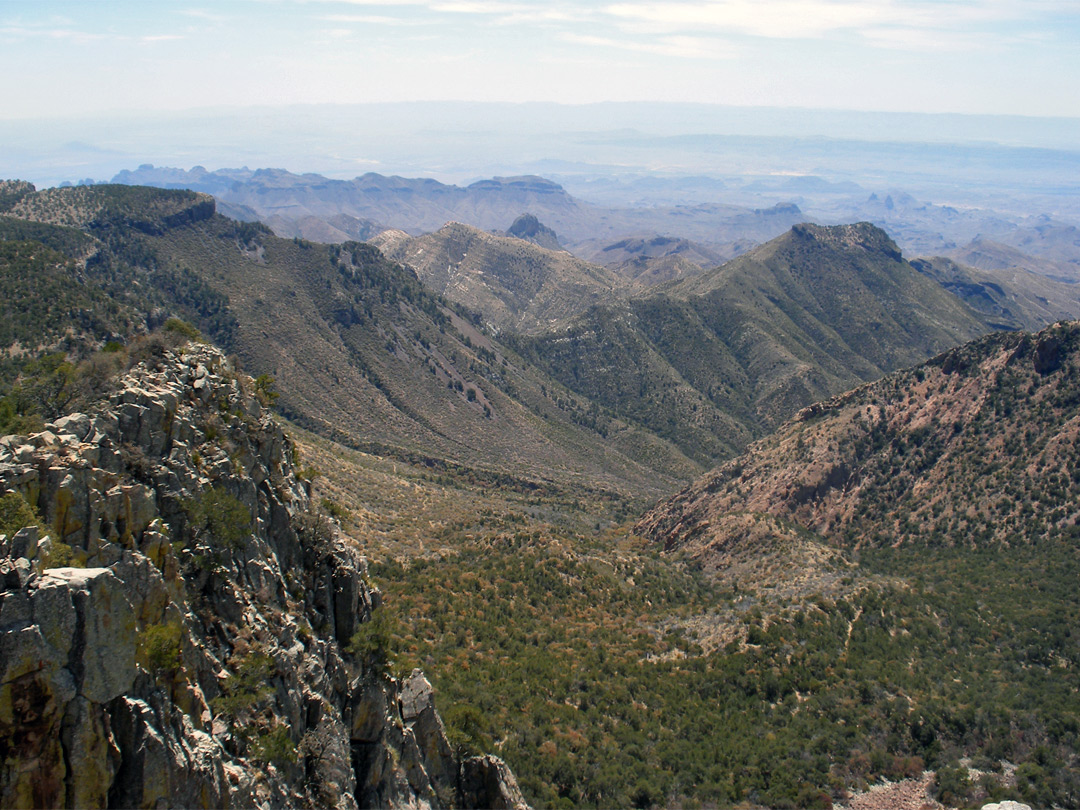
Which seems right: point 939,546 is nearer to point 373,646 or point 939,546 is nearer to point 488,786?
point 488,786

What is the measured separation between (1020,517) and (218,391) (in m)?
62.6

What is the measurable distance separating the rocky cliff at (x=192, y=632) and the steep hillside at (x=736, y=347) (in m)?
112

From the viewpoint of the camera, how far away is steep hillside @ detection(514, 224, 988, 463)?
145750mm

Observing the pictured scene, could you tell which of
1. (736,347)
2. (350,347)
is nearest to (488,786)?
(350,347)

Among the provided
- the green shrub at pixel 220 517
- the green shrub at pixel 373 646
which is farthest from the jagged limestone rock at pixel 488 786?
the green shrub at pixel 220 517

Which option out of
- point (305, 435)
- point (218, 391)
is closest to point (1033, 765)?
point (218, 391)

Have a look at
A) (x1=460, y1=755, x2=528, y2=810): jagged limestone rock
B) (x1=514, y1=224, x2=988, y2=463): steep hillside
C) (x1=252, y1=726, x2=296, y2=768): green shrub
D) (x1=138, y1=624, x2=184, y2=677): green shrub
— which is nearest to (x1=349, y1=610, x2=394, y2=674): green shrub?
(x1=252, y1=726, x2=296, y2=768): green shrub

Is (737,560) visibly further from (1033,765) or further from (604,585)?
(1033,765)

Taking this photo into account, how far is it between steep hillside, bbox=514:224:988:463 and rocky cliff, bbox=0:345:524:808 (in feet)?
368

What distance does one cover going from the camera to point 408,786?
77.8ft

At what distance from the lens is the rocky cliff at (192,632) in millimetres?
12945

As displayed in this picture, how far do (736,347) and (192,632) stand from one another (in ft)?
527

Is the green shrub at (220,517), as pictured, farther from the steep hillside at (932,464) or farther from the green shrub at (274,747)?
the steep hillside at (932,464)

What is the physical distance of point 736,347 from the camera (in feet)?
547
